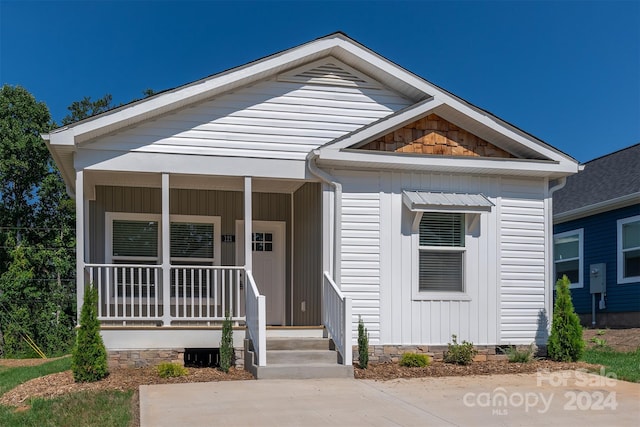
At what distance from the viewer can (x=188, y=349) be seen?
35.2 feet

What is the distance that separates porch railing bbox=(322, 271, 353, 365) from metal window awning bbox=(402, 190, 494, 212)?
1746 millimetres

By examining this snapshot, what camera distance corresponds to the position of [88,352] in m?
9.17

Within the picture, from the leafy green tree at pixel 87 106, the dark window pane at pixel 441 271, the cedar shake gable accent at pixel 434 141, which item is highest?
the leafy green tree at pixel 87 106

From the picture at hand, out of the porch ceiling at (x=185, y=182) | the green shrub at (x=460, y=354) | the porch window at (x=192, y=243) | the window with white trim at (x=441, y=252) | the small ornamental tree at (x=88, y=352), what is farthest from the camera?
the porch window at (x=192, y=243)

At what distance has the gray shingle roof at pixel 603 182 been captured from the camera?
17297 mm

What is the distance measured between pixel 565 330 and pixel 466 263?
1.82 metres

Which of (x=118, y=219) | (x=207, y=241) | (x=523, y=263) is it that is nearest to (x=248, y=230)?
(x=207, y=241)

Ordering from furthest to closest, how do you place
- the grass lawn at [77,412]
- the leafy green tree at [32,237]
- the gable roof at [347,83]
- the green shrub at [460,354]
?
1. the leafy green tree at [32,237]
2. the green shrub at [460,354]
3. the gable roof at [347,83]
4. the grass lawn at [77,412]

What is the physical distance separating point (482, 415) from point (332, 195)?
4.63 m

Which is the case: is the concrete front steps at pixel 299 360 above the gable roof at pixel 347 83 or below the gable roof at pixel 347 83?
below

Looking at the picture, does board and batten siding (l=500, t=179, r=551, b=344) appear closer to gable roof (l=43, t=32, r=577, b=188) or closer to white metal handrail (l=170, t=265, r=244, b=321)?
gable roof (l=43, t=32, r=577, b=188)

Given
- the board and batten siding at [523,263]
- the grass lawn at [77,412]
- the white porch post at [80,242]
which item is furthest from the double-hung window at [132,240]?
the board and batten siding at [523,263]

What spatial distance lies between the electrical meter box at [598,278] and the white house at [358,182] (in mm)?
6247

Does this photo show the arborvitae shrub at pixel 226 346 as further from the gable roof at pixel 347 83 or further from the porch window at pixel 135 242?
the porch window at pixel 135 242
